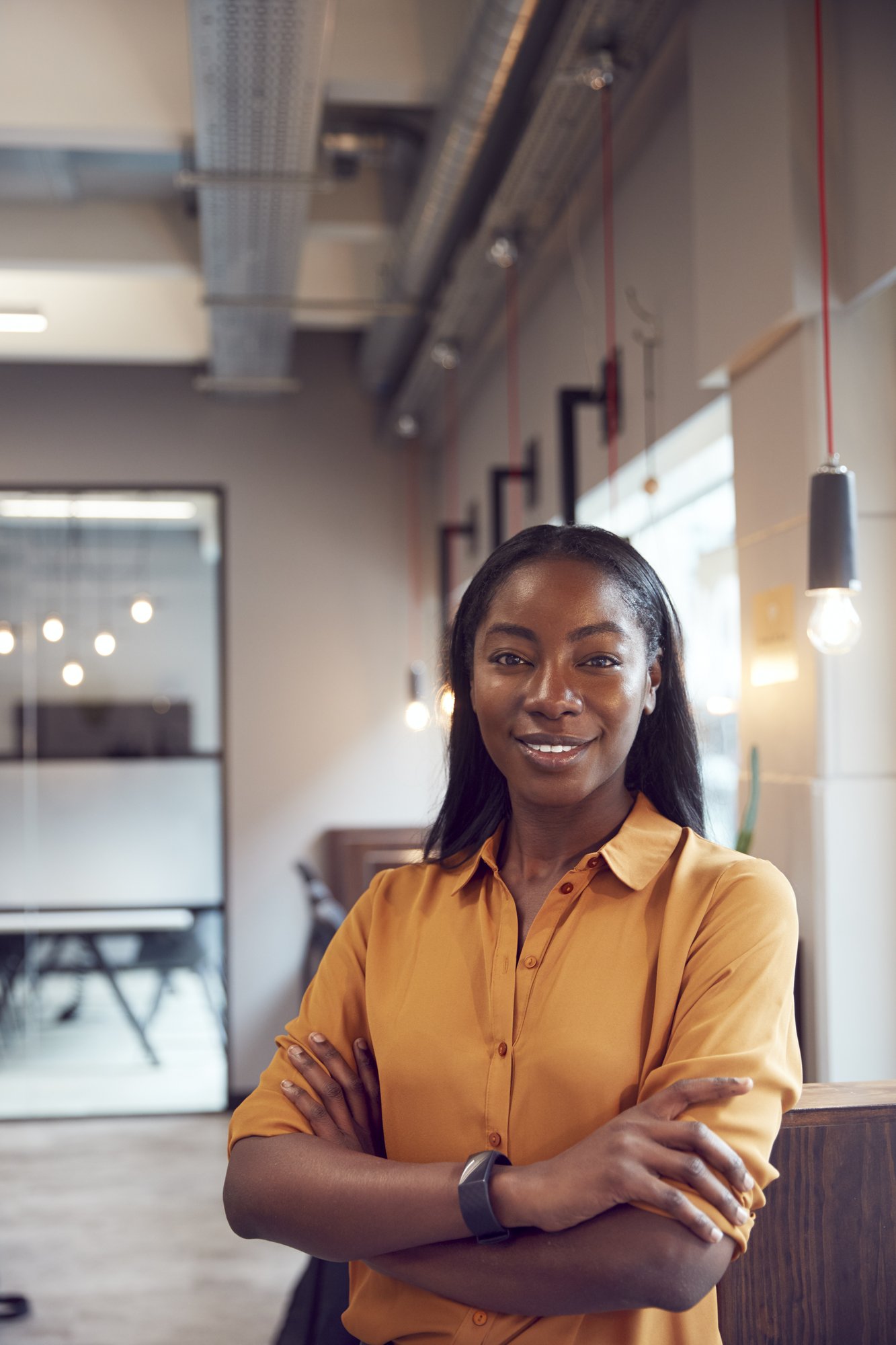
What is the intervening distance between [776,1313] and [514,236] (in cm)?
299

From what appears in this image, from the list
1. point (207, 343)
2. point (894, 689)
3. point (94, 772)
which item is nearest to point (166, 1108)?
point (94, 772)

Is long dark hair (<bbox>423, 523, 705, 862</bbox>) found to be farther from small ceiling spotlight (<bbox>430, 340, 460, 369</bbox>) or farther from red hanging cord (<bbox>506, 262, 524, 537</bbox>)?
small ceiling spotlight (<bbox>430, 340, 460, 369</bbox>)

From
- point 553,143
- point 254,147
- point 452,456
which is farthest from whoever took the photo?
point 452,456

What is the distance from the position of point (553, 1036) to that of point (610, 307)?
2798mm

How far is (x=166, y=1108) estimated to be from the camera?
238 inches

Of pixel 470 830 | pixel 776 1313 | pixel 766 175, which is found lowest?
pixel 776 1313

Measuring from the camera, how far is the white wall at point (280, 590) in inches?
245

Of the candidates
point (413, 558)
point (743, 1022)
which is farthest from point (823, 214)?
point (413, 558)

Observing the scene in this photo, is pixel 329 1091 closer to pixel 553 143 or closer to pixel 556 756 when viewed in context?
pixel 556 756

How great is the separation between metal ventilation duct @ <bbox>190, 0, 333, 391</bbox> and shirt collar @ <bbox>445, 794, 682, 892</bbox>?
213 centimetres

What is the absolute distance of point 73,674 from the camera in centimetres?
621

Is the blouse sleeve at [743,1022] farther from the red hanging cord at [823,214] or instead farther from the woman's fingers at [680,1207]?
the red hanging cord at [823,214]

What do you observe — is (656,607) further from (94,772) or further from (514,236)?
(94,772)

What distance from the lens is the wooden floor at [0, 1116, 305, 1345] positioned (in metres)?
3.55
